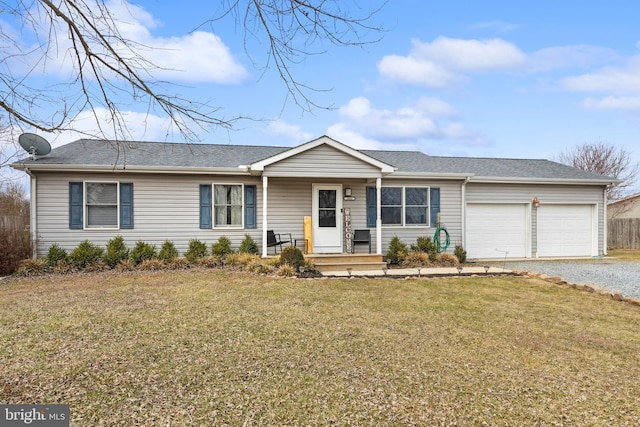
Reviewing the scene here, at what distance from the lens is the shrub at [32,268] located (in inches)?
379

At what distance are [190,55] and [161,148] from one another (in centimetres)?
1031

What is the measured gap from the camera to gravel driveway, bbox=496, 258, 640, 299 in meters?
8.17

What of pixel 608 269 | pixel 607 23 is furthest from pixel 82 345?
pixel 608 269

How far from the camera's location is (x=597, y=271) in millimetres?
10297

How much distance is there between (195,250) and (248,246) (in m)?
1.50

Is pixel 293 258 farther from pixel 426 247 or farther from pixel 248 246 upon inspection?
pixel 426 247

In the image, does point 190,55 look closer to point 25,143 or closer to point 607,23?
point 607,23

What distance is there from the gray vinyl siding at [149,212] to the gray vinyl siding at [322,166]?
57.7 inches

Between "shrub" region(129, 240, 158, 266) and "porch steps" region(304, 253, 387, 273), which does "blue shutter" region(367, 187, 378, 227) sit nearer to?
"porch steps" region(304, 253, 387, 273)

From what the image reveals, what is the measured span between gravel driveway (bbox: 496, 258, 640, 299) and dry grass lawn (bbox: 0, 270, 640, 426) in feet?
4.90

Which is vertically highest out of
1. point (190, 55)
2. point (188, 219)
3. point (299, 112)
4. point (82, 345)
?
point (190, 55)

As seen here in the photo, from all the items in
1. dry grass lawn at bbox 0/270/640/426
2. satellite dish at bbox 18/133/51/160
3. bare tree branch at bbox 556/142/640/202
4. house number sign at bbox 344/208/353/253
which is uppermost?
bare tree branch at bbox 556/142/640/202

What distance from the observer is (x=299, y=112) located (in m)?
3.24

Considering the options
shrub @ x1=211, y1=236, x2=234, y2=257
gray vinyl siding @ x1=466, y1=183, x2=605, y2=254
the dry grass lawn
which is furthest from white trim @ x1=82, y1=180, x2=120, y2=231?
gray vinyl siding @ x1=466, y1=183, x2=605, y2=254
